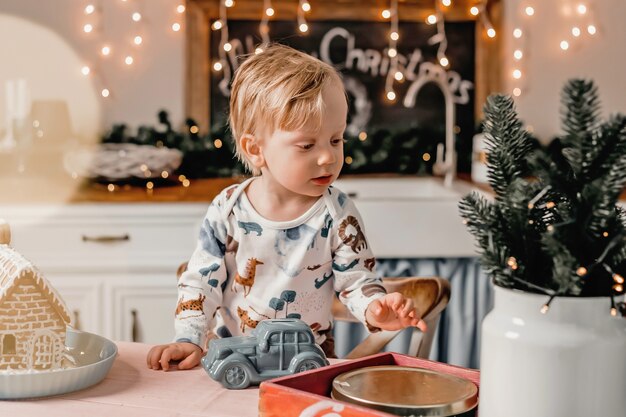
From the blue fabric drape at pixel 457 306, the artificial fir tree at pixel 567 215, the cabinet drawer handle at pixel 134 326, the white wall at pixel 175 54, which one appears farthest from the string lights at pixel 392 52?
the artificial fir tree at pixel 567 215

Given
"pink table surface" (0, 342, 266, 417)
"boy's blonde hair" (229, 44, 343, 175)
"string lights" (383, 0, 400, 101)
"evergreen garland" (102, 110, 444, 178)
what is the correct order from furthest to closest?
"string lights" (383, 0, 400, 101)
"evergreen garland" (102, 110, 444, 178)
"boy's blonde hair" (229, 44, 343, 175)
"pink table surface" (0, 342, 266, 417)

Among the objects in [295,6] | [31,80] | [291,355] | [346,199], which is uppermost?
[295,6]

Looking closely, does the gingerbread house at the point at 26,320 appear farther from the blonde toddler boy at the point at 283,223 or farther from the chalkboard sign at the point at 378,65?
the chalkboard sign at the point at 378,65

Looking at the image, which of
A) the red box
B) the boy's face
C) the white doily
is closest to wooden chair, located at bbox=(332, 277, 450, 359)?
the boy's face

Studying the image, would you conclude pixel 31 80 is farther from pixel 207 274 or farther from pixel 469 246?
pixel 207 274

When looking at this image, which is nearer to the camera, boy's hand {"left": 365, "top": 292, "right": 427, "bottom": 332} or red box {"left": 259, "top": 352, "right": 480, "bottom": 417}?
red box {"left": 259, "top": 352, "right": 480, "bottom": 417}

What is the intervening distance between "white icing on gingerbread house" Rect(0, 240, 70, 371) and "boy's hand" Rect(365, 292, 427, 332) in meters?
0.36

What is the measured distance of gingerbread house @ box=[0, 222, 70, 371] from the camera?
0.91 metres

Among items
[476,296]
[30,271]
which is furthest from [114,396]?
[476,296]

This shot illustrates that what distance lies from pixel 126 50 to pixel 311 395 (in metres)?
2.60

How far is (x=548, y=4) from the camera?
10.3 feet

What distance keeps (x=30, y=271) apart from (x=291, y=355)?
0.30 metres

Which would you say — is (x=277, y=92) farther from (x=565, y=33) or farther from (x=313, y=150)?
(x=565, y=33)

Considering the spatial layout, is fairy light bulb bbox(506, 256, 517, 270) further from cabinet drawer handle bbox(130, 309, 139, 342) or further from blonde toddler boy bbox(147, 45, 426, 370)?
cabinet drawer handle bbox(130, 309, 139, 342)
